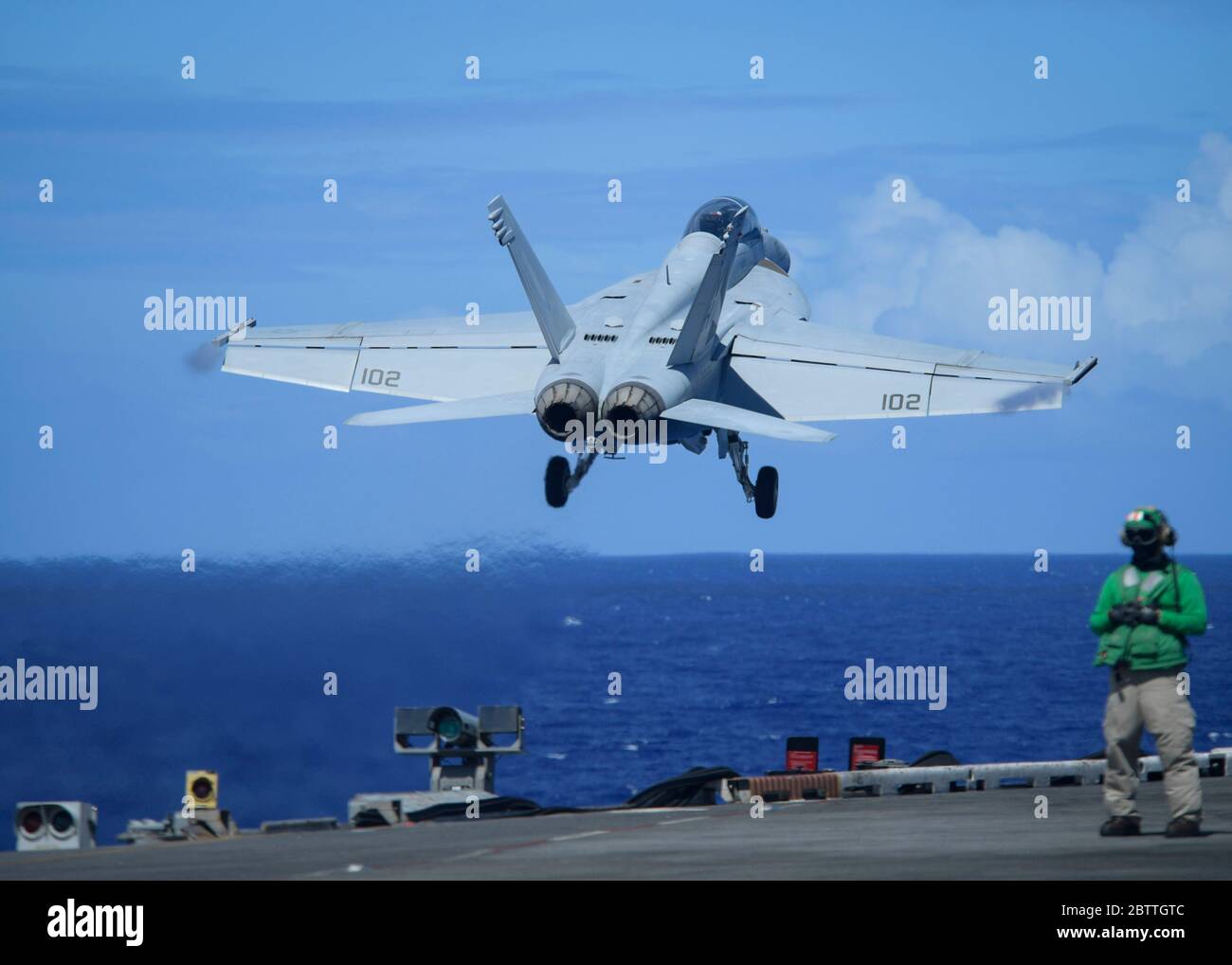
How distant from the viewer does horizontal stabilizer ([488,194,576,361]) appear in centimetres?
2711

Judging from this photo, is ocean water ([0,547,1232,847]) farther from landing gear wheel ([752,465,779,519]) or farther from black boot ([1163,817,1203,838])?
black boot ([1163,817,1203,838])

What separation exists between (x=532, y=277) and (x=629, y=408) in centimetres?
274

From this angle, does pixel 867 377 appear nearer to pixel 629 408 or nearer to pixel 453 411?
pixel 629 408

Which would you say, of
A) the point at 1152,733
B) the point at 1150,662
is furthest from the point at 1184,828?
the point at 1150,662

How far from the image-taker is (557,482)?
28500mm

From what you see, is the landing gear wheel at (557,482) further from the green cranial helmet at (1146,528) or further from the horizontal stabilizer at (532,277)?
the green cranial helmet at (1146,528)

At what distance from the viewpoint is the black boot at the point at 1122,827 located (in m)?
15.2

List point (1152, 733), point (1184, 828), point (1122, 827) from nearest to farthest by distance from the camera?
point (1152, 733) → point (1184, 828) → point (1122, 827)

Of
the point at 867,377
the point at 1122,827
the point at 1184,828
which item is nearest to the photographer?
the point at 1184,828

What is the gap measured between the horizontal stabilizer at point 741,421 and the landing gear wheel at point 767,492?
3.38m

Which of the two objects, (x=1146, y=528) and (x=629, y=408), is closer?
(x=1146, y=528)
